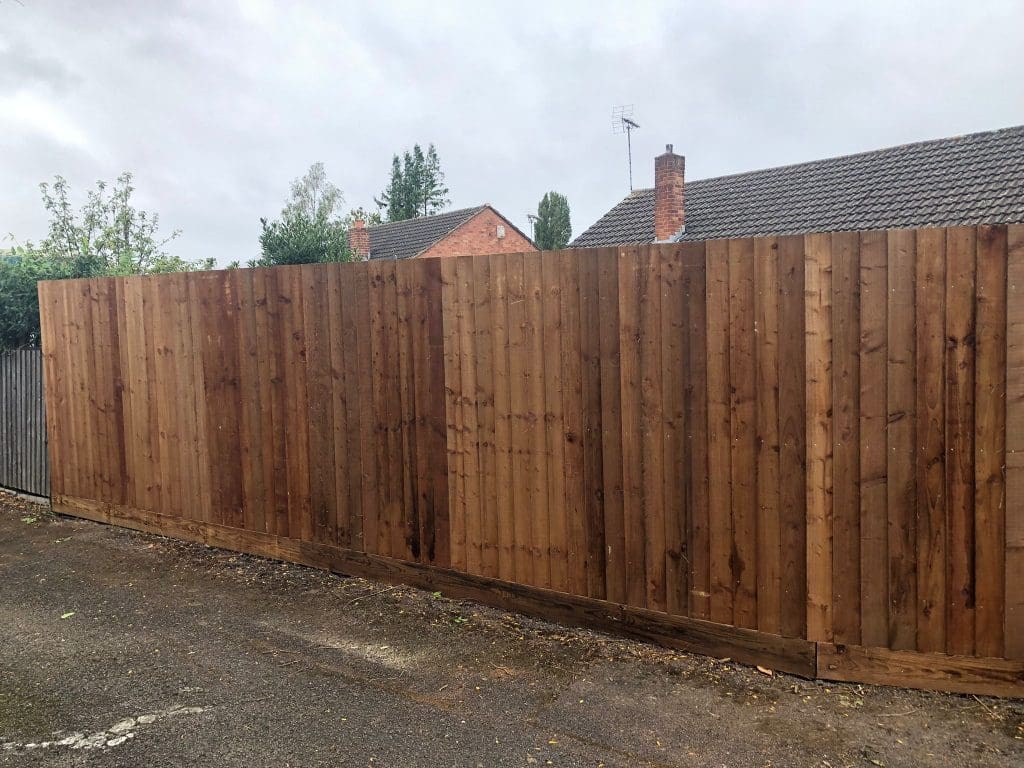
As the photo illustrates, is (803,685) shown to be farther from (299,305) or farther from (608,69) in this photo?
(608,69)

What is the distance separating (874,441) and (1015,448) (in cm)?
52

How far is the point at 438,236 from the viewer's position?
30.5m

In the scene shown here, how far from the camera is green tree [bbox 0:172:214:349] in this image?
862cm

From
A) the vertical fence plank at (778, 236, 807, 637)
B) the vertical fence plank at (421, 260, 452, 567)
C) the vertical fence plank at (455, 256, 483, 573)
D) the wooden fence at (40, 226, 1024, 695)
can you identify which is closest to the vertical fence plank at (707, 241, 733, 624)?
the wooden fence at (40, 226, 1024, 695)

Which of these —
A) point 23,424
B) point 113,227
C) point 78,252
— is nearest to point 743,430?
point 23,424

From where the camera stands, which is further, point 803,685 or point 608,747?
point 803,685

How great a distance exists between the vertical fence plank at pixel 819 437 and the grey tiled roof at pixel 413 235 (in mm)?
27235

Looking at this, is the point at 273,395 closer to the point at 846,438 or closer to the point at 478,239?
the point at 846,438

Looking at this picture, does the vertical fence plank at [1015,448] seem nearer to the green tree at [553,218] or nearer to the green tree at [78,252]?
the green tree at [78,252]

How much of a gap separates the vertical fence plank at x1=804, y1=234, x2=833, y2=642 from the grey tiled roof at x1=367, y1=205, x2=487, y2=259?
89.4ft

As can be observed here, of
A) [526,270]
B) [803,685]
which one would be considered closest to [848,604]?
[803,685]

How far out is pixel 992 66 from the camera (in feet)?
47.8

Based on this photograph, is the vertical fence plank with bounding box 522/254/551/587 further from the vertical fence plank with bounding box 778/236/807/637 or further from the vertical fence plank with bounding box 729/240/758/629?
the vertical fence plank with bounding box 778/236/807/637

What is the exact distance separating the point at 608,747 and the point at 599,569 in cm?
121
